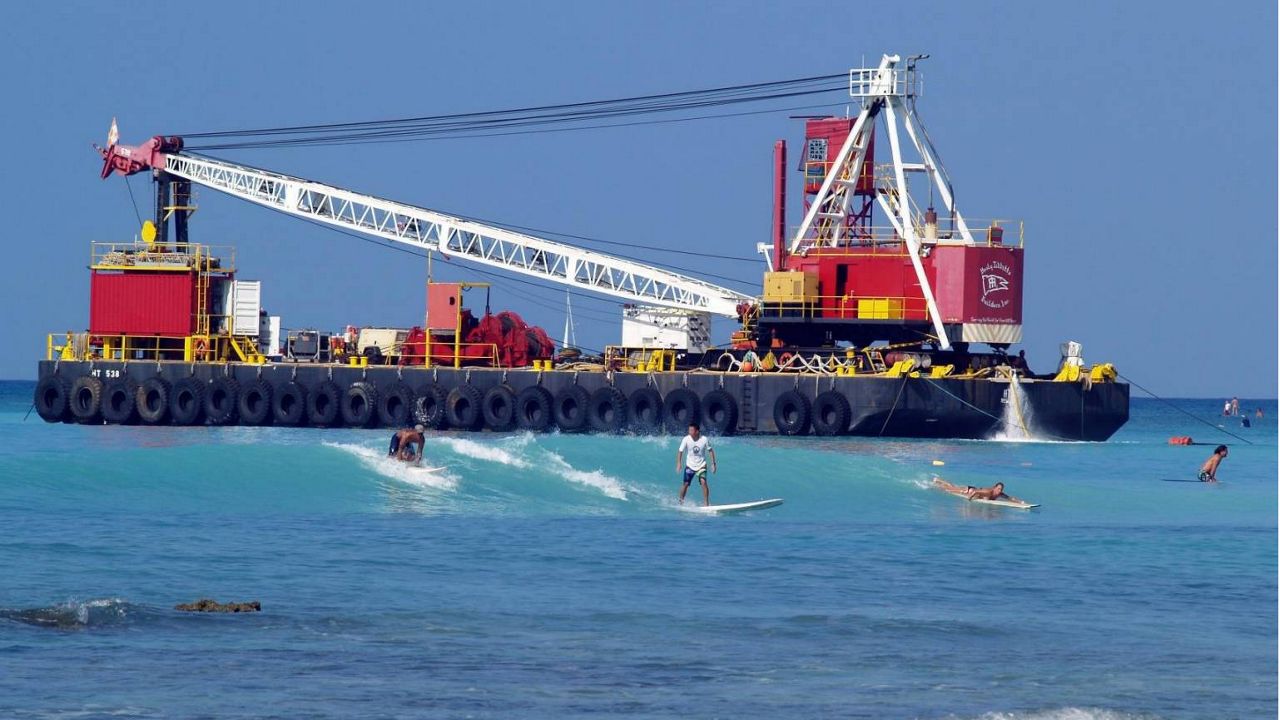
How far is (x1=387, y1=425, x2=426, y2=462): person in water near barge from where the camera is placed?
31812mm

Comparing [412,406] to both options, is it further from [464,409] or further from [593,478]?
[593,478]

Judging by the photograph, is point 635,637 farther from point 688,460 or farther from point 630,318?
point 630,318

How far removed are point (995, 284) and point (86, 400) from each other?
28.3 meters

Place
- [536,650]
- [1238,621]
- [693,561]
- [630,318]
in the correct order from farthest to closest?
[630,318] → [693,561] → [1238,621] → [536,650]

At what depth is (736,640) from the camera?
16547 millimetres

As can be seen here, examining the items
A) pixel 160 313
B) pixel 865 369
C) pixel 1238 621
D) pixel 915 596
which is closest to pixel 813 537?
pixel 915 596

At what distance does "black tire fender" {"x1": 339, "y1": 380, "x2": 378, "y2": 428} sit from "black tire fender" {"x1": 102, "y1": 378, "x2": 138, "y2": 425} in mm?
6804

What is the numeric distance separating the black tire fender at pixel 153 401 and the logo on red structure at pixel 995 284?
984 inches

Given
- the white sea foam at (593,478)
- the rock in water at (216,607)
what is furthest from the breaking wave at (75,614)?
the white sea foam at (593,478)

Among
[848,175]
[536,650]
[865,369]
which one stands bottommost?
[536,650]

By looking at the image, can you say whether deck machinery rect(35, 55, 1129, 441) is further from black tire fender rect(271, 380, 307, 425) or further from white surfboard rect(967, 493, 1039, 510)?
white surfboard rect(967, 493, 1039, 510)

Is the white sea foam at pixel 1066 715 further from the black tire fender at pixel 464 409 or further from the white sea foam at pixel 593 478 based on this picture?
the black tire fender at pixel 464 409

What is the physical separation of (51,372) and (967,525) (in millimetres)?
37085

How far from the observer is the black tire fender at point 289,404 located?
171 ft
